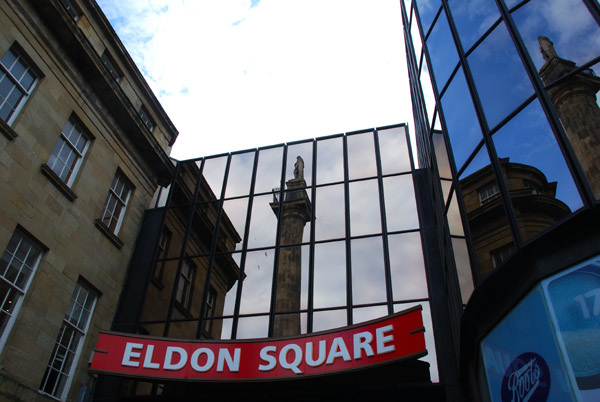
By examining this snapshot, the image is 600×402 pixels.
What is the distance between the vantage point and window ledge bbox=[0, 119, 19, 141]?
44.7ft

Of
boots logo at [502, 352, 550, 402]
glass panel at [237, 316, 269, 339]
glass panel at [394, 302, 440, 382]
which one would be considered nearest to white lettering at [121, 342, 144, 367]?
glass panel at [237, 316, 269, 339]

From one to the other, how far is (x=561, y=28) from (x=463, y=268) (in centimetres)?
527

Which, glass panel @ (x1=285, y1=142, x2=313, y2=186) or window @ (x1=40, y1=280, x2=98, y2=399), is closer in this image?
window @ (x1=40, y1=280, x2=98, y2=399)

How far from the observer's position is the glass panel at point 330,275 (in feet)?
51.2

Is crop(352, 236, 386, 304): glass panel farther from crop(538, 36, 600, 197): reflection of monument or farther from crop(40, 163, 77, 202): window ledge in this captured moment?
crop(40, 163, 77, 202): window ledge

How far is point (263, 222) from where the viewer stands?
18828 mm

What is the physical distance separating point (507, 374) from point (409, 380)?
5.40m

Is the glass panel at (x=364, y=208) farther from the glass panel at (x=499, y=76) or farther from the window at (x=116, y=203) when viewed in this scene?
the window at (x=116, y=203)

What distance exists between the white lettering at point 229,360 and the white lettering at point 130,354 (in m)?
2.38

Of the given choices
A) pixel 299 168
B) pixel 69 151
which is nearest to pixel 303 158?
pixel 299 168

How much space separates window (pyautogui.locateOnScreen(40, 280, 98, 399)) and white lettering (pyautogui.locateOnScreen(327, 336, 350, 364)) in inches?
321

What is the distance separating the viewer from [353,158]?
63.5ft

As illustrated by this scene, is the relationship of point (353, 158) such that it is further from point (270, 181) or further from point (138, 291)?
point (138, 291)

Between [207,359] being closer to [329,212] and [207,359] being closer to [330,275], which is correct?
[330,275]
